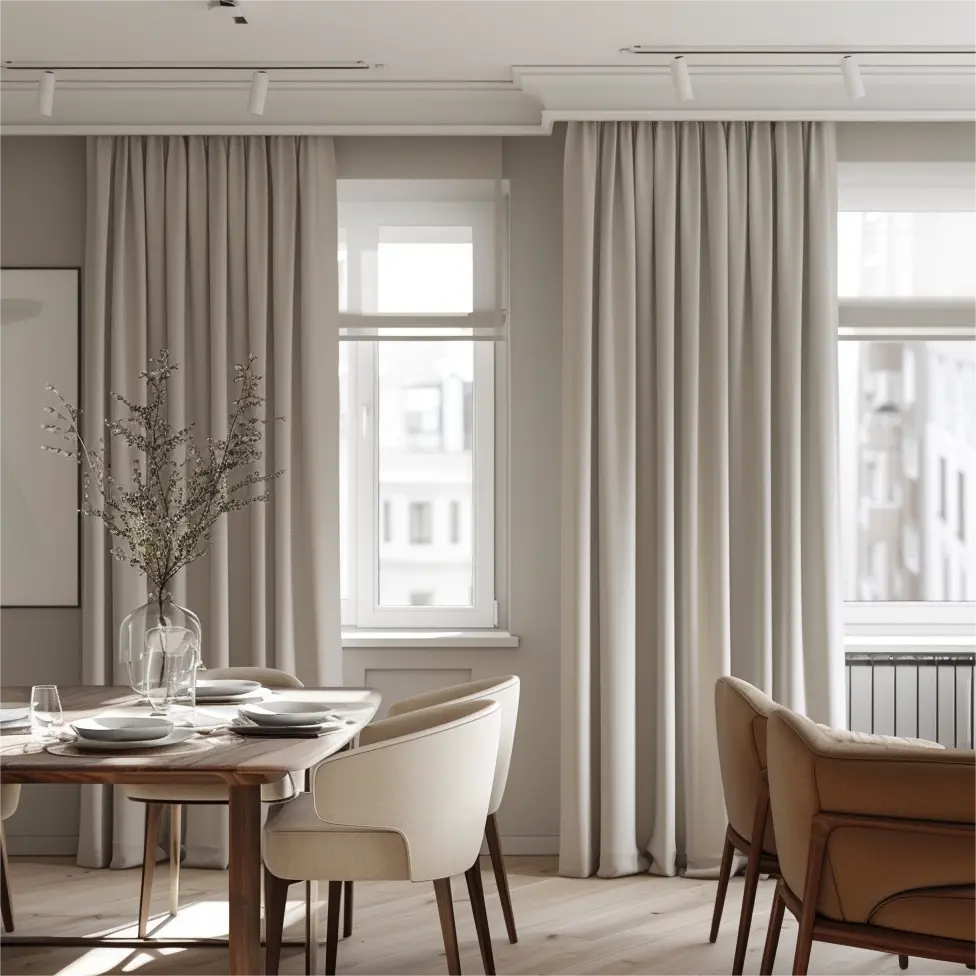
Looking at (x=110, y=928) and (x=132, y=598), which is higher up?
(x=132, y=598)

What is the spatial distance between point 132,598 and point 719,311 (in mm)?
2287

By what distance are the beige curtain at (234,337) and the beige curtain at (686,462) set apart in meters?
0.88

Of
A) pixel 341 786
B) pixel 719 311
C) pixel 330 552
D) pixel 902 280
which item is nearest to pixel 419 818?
pixel 341 786

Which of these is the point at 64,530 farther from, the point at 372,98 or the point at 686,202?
the point at 686,202

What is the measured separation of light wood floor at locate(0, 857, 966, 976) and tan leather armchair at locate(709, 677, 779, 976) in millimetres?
291

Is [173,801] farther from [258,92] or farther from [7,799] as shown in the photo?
[258,92]

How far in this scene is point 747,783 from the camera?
108 inches

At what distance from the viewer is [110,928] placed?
3168mm

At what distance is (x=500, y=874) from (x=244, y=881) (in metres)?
1.04

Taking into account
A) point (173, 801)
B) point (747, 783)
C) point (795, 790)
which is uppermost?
point (795, 790)

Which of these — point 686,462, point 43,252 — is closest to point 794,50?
point 686,462

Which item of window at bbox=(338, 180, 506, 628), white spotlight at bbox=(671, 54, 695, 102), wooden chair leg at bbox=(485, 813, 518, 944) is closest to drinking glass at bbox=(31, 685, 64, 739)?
wooden chair leg at bbox=(485, 813, 518, 944)

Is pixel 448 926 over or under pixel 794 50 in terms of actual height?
under

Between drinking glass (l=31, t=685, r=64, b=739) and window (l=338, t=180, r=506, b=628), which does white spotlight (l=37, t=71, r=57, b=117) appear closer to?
window (l=338, t=180, r=506, b=628)
